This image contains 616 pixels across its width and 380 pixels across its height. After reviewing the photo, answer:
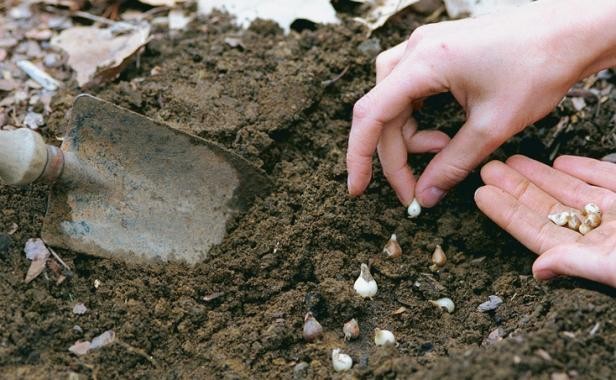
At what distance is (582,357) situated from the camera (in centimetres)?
176

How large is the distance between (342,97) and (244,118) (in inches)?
15.8

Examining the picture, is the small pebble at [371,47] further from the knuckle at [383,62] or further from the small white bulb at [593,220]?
the small white bulb at [593,220]

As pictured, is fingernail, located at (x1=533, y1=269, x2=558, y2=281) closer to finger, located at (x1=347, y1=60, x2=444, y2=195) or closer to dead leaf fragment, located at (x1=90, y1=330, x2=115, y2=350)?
finger, located at (x1=347, y1=60, x2=444, y2=195)

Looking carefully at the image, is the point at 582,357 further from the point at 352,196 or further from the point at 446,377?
the point at 352,196

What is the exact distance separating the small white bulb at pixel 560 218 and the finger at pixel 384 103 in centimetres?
56

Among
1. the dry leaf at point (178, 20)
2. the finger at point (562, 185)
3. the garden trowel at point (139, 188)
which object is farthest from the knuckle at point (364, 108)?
the dry leaf at point (178, 20)

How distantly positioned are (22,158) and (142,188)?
41cm

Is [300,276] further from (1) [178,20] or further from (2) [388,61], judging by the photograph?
(1) [178,20]

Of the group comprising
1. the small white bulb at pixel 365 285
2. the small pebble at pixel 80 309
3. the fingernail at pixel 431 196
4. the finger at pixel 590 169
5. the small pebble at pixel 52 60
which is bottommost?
the small pebble at pixel 80 309

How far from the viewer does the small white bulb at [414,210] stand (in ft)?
8.00

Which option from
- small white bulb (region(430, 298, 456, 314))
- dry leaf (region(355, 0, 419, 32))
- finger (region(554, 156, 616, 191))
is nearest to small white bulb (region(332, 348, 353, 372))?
small white bulb (region(430, 298, 456, 314))

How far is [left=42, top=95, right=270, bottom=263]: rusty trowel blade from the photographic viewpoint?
230cm

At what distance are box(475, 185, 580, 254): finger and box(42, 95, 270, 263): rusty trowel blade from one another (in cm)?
77

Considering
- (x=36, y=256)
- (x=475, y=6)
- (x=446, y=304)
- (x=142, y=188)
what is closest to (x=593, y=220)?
(x=446, y=304)
